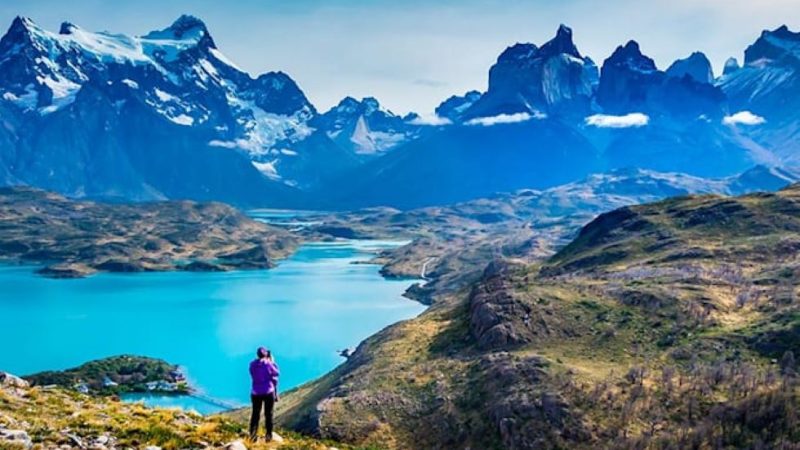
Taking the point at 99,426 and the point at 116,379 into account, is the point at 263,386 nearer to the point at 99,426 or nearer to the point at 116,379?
the point at 99,426

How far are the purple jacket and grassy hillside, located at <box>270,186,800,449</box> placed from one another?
51324 mm

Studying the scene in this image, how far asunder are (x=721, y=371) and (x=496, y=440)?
28.8 meters

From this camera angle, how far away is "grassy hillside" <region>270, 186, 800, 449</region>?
80.9 meters

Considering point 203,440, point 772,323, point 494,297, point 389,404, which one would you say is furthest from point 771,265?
point 203,440

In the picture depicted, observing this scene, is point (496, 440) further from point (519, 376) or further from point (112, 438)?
point (112, 438)

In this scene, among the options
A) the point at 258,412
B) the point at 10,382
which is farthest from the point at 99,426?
the point at 10,382

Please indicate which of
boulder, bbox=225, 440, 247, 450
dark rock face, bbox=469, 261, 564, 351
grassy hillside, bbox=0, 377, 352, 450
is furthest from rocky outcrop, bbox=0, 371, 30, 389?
dark rock face, bbox=469, 261, 564, 351

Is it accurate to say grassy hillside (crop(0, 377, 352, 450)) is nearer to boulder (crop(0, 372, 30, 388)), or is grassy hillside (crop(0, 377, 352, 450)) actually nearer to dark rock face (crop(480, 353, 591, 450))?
boulder (crop(0, 372, 30, 388))

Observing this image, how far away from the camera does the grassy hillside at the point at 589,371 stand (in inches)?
3184

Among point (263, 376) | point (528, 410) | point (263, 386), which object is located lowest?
point (528, 410)

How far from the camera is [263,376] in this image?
37031 millimetres

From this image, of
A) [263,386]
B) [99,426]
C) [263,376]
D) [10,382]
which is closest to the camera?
[99,426]

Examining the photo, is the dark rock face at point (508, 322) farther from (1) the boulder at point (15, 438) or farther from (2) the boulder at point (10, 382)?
(1) the boulder at point (15, 438)

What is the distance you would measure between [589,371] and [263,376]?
222 ft
